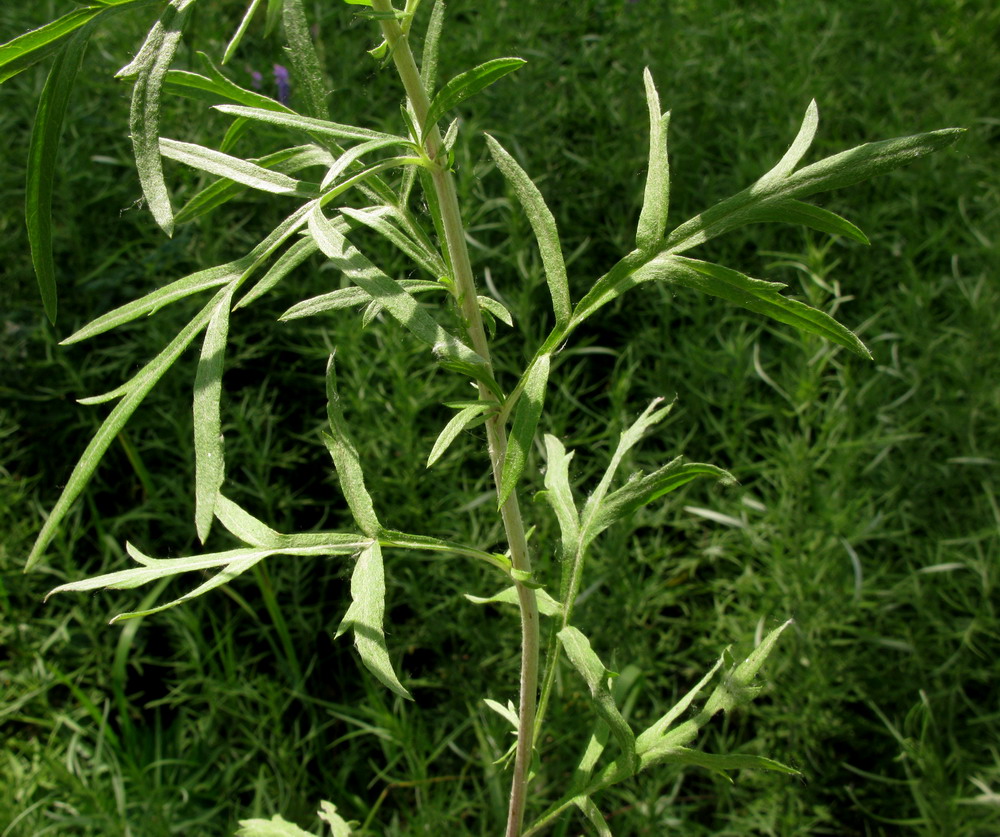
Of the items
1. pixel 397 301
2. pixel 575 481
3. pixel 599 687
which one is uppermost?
pixel 397 301

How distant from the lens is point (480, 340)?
0.76 m

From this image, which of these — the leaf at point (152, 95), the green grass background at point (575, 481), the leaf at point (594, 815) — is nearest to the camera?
the leaf at point (152, 95)

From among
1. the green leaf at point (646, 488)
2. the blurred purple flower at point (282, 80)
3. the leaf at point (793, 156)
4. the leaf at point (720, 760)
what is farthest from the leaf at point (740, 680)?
the blurred purple flower at point (282, 80)

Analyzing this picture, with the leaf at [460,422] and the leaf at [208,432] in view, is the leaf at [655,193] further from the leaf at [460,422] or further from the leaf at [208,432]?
the leaf at [208,432]

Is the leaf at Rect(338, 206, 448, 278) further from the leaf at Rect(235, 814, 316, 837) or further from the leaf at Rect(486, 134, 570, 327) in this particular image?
the leaf at Rect(235, 814, 316, 837)

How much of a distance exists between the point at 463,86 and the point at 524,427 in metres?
0.26

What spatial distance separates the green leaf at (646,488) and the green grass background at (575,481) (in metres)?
0.59

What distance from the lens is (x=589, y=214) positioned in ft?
7.69

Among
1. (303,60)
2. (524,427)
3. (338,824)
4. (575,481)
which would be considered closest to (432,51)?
(303,60)

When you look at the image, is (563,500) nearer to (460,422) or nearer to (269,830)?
(460,422)

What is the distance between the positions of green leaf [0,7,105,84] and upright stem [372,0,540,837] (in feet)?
0.69

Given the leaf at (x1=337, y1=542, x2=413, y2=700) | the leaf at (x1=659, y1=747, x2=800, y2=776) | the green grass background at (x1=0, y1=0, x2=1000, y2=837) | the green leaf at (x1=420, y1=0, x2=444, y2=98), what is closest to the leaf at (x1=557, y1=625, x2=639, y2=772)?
the leaf at (x1=659, y1=747, x2=800, y2=776)

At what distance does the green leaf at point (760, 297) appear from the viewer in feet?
2.21

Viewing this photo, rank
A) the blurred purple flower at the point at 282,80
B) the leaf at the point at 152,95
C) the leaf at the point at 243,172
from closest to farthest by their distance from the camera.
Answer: the leaf at the point at 152,95, the leaf at the point at 243,172, the blurred purple flower at the point at 282,80
